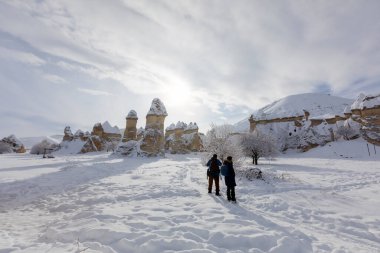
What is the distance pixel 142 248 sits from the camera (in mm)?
5340

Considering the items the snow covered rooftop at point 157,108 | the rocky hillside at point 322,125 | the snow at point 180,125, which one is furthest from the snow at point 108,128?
the rocky hillside at point 322,125

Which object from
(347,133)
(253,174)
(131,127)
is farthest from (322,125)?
(253,174)

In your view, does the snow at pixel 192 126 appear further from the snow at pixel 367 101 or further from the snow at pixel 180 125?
the snow at pixel 367 101

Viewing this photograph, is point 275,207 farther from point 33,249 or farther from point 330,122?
point 330,122

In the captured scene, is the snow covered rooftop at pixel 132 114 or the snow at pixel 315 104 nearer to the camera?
the snow covered rooftop at pixel 132 114

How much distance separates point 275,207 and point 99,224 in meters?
6.62

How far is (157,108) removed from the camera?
43250 mm

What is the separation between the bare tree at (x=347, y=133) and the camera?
5325 centimetres

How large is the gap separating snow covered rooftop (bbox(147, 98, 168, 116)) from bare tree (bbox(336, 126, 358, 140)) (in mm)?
41257

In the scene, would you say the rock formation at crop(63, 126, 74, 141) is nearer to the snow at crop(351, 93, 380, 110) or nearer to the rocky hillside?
the rocky hillside

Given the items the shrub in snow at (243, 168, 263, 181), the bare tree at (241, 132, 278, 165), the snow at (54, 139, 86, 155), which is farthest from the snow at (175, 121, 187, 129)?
the shrub in snow at (243, 168, 263, 181)

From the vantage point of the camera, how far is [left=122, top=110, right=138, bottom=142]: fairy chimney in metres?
44.4

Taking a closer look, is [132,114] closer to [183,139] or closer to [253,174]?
[183,139]

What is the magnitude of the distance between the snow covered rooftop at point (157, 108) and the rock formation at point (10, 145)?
55994mm
